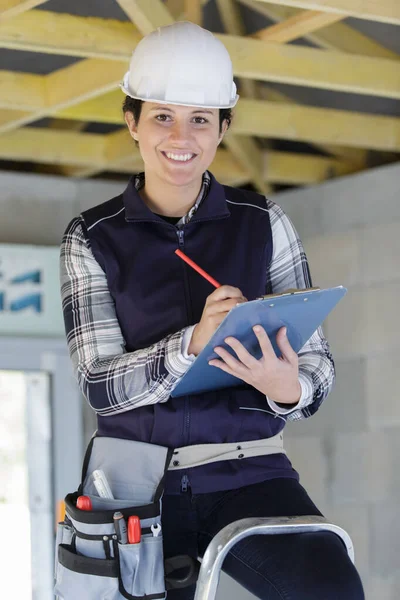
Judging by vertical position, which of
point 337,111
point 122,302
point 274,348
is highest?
point 337,111

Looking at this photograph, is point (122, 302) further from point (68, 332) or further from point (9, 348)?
point (9, 348)

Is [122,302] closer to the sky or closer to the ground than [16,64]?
closer to the ground

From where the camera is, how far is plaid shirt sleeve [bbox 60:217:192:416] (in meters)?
1.58

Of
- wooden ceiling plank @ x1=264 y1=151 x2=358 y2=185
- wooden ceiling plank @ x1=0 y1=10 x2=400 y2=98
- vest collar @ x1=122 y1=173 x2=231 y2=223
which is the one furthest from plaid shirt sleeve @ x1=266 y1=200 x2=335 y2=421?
wooden ceiling plank @ x1=264 y1=151 x2=358 y2=185

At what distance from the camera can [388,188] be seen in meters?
4.64

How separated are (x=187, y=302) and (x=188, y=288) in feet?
0.09

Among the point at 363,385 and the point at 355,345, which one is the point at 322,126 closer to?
the point at 355,345

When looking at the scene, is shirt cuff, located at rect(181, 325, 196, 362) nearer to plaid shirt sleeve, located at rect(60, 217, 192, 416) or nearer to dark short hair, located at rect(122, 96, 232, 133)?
plaid shirt sleeve, located at rect(60, 217, 192, 416)

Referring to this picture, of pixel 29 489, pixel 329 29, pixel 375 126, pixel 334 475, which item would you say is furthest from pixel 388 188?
pixel 29 489

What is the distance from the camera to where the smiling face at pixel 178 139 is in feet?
5.67

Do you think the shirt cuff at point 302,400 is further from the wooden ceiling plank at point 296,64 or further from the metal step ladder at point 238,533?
the wooden ceiling plank at point 296,64

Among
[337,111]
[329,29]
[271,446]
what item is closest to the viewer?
[271,446]

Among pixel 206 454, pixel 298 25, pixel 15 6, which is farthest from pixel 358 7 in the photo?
pixel 206 454

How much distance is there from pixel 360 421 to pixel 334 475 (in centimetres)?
32
